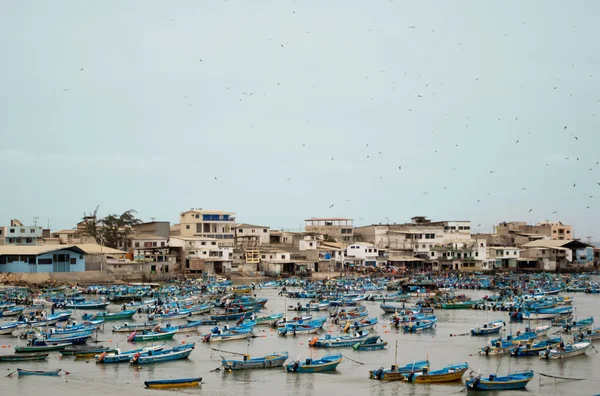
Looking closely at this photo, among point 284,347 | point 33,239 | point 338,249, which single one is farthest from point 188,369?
point 338,249

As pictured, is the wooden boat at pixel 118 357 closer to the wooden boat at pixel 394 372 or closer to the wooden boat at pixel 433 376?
the wooden boat at pixel 394 372

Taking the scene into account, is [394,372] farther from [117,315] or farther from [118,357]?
[117,315]

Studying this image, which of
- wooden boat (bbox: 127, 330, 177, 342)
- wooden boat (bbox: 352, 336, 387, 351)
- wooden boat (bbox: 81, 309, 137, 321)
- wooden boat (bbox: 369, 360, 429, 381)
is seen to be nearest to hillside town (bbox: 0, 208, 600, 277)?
wooden boat (bbox: 81, 309, 137, 321)

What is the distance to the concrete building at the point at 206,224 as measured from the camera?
7994cm

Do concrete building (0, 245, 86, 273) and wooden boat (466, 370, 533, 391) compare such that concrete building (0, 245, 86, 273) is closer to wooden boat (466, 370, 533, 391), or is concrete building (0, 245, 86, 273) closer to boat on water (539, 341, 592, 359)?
boat on water (539, 341, 592, 359)

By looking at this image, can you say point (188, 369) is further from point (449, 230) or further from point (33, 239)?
point (449, 230)

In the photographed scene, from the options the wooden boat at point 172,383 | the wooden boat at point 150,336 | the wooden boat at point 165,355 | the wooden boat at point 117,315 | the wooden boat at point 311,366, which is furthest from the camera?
the wooden boat at point 117,315

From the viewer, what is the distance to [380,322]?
42.2 metres

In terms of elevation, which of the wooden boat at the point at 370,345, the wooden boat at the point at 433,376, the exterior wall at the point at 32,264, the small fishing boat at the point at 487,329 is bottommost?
the wooden boat at the point at 433,376

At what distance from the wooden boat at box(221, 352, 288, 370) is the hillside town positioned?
1434 inches

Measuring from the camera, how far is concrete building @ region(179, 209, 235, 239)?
7994cm

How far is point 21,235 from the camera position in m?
69.8

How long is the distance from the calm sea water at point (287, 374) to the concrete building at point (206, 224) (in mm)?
42944

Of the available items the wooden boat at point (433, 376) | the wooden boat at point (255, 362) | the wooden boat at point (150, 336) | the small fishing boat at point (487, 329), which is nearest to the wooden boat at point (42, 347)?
the wooden boat at point (150, 336)
